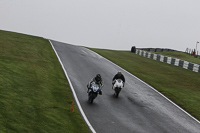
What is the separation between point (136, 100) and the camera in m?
17.8

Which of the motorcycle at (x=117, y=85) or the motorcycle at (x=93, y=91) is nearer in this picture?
the motorcycle at (x=93, y=91)

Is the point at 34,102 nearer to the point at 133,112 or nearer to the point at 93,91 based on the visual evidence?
the point at 93,91

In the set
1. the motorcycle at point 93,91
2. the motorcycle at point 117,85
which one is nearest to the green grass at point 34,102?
the motorcycle at point 93,91

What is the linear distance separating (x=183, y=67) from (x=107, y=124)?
28.1m

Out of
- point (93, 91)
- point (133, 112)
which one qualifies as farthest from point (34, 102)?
point (133, 112)

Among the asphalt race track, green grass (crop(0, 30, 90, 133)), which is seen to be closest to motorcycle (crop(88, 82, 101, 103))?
the asphalt race track

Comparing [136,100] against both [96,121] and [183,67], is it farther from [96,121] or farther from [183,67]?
[183,67]

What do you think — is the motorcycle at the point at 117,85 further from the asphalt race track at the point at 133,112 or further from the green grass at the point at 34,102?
the green grass at the point at 34,102

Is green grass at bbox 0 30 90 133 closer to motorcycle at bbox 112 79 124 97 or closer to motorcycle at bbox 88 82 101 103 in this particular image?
motorcycle at bbox 88 82 101 103

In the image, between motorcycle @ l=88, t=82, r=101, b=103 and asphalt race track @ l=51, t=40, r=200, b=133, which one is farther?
motorcycle @ l=88, t=82, r=101, b=103

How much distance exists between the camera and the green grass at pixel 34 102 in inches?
420

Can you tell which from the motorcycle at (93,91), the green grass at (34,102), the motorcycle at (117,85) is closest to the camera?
the green grass at (34,102)

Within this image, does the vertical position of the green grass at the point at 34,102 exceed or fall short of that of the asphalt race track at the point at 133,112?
it exceeds it

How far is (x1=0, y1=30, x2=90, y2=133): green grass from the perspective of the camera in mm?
10664
